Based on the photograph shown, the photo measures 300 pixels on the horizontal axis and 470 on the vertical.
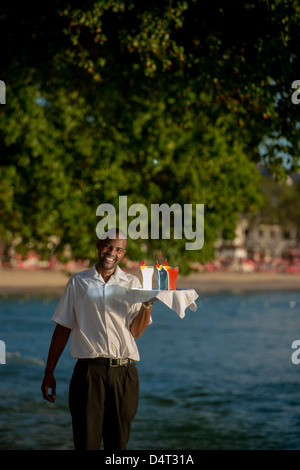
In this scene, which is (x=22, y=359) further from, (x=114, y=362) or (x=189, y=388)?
(x=114, y=362)

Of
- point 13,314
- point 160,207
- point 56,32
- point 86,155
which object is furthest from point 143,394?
point 13,314

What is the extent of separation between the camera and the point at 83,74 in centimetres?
1553

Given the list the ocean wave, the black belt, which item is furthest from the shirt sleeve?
the ocean wave

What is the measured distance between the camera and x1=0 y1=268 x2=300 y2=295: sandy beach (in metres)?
61.1

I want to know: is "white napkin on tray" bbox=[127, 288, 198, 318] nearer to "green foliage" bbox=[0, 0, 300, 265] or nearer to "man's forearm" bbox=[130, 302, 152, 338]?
"man's forearm" bbox=[130, 302, 152, 338]

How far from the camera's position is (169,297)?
232 inches

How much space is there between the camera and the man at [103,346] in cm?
589

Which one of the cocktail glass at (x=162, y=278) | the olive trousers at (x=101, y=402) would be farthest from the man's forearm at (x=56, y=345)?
the cocktail glass at (x=162, y=278)

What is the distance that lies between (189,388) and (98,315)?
15081 millimetres

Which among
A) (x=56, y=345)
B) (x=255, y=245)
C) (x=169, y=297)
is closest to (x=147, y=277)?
(x=169, y=297)

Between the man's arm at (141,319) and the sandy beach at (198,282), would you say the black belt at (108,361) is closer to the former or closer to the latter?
the man's arm at (141,319)

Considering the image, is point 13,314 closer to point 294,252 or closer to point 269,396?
point 269,396

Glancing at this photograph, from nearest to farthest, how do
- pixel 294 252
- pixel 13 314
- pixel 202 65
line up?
pixel 202 65, pixel 13 314, pixel 294 252
